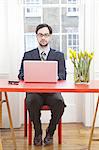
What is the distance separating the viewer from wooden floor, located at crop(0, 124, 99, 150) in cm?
343

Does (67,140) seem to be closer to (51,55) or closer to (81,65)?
(51,55)

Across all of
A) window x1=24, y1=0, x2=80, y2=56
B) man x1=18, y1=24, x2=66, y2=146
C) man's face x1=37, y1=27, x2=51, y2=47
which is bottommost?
man x1=18, y1=24, x2=66, y2=146

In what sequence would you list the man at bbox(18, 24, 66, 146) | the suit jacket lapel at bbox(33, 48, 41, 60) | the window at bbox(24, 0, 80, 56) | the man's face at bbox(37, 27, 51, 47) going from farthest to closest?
the window at bbox(24, 0, 80, 56), the suit jacket lapel at bbox(33, 48, 41, 60), the man's face at bbox(37, 27, 51, 47), the man at bbox(18, 24, 66, 146)

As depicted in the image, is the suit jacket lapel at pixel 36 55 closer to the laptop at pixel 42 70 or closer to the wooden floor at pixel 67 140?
the laptop at pixel 42 70

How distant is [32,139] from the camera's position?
375 centimetres

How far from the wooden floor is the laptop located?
88cm

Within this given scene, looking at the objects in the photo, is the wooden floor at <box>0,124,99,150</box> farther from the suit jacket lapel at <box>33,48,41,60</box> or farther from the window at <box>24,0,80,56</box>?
the window at <box>24,0,80,56</box>

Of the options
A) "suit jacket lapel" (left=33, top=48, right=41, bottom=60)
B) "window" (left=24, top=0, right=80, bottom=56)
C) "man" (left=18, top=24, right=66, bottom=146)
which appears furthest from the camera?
"window" (left=24, top=0, right=80, bottom=56)

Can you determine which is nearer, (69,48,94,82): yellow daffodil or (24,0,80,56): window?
(69,48,94,82): yellow daffodil

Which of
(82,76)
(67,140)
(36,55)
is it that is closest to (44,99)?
(36,55)

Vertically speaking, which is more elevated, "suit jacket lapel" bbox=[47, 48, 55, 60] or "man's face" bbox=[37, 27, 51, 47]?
"man's face" bbox=[37, 27, 51, 47]

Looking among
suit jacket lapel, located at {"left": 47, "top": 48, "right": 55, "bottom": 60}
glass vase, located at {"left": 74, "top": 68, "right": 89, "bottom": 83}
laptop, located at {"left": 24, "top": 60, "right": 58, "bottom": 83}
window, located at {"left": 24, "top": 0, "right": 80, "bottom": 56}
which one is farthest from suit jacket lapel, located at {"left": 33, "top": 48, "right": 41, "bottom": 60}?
window, located at {"left": 24, "top": 0, "right": 80, "bottom": 56}

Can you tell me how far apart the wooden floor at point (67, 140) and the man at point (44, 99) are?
137 mm

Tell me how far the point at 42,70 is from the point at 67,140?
1.19 meters
